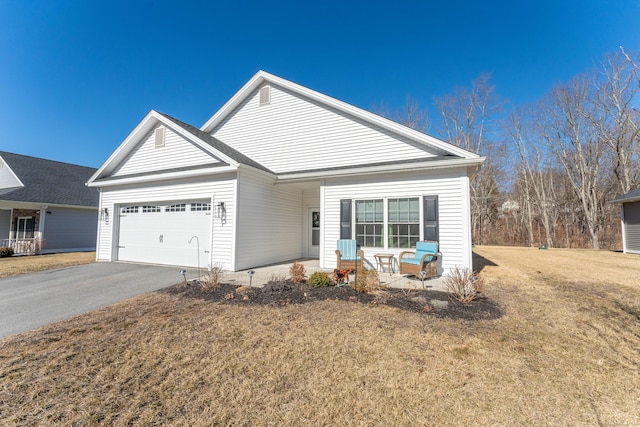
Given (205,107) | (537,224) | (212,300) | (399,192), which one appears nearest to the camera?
(212,300)

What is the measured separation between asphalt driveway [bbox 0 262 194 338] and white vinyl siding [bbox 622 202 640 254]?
21.0 metres

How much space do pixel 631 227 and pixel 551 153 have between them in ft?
31.4

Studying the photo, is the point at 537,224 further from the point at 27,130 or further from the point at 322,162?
the point at 27,130

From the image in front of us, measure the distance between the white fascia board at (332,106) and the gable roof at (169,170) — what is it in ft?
6.80

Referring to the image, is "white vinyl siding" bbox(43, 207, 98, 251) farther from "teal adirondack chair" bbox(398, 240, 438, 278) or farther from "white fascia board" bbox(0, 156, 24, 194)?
"teal adirondack chair" bbox(398, 240, 438, 278)

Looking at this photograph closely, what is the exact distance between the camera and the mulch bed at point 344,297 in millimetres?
5004

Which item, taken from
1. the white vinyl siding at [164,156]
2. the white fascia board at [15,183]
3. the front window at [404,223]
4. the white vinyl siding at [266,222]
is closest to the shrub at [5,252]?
the white fascia board at [15,183]

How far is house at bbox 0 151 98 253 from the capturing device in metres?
14.9

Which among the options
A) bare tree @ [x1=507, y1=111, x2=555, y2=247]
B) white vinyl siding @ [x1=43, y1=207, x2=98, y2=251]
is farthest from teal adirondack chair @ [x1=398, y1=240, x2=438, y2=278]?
bare tree @ [x1=507, y1=111, x2=555, y2=247]

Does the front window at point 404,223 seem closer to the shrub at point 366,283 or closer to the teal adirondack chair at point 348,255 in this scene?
the teal adirondack chair at point 348,255

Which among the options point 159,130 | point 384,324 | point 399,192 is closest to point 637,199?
point 399,192

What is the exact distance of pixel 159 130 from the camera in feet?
34.2

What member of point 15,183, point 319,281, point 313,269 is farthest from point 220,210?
point 15,183

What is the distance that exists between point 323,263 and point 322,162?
3.80 metres
